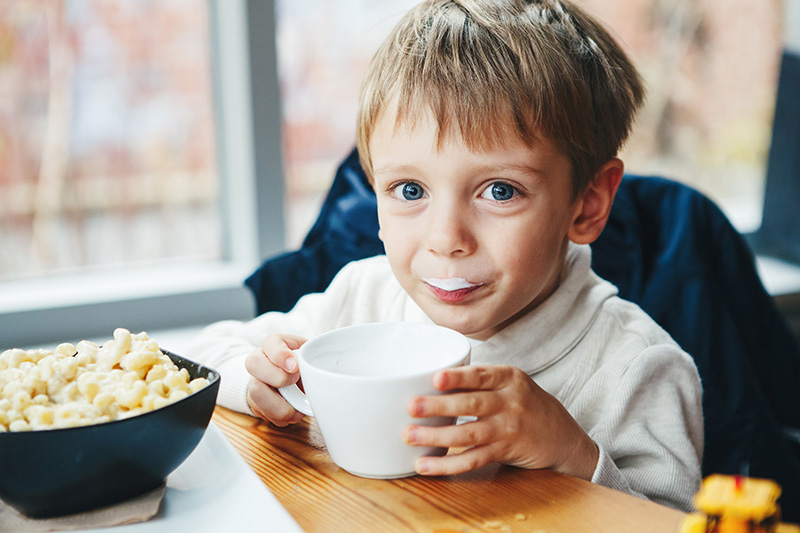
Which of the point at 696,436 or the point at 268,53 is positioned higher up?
the point at 268,53

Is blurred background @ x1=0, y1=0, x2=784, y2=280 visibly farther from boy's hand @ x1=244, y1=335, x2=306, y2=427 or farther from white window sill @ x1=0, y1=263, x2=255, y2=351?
boy's hand @ x1=244, y1=335, x2=306, y2=427

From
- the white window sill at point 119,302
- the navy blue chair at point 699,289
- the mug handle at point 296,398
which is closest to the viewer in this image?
the mug handle at point 296,398

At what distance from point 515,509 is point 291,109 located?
1454 mm

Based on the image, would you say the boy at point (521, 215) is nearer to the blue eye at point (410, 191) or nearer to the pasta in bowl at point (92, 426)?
the blue eye at point (410, 191)

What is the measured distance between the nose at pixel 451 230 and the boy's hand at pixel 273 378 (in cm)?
20

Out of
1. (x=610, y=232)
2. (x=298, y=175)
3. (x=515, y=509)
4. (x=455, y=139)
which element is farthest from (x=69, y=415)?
(x=298, y=175)

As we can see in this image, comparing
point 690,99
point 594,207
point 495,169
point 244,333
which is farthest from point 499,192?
point 690,99

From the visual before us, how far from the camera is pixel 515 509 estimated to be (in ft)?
2.01

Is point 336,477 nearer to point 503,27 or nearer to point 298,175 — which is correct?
point 503,27

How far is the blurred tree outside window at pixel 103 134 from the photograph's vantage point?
165 centimetres

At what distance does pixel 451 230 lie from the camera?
84 centimetres

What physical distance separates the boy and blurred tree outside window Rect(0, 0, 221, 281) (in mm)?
919

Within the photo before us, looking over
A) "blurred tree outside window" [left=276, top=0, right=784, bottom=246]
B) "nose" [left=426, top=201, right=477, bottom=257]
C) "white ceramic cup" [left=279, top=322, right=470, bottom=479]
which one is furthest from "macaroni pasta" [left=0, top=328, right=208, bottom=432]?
"blurred tree outside window" [left=276, top=0, right=784, bottom=246]

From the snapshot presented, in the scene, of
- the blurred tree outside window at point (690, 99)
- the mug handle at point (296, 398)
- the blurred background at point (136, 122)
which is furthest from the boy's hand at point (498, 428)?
the blurred tree outside window at point (690, 99)
